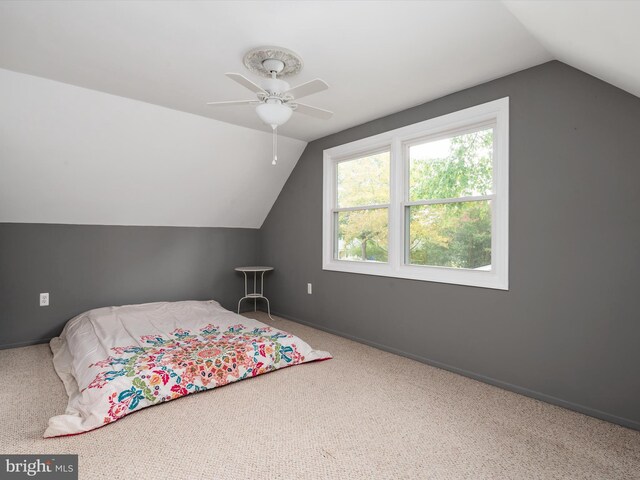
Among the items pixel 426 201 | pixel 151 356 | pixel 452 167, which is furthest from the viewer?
pixel 426 201

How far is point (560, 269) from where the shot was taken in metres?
2.36

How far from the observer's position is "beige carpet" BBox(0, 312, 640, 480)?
1.70 meters

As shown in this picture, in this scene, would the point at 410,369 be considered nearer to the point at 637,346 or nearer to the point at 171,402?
the point at 637,346

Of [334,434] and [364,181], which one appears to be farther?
[364,181]

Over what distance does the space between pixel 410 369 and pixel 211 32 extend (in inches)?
111

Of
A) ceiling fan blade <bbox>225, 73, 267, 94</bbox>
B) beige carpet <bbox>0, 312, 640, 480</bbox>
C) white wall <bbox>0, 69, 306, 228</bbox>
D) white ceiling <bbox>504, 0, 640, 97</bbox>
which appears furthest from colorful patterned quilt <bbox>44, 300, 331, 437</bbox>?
white ceiling <bbox>504, 0, 640, 97</bbox>

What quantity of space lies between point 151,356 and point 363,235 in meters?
2.28

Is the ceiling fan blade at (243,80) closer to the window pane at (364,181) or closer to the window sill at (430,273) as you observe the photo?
the window pane at (364,181)

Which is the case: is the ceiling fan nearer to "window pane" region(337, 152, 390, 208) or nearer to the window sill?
"window pane" region(337, 152, 390, 208)

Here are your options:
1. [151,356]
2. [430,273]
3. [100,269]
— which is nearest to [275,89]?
[430,273]

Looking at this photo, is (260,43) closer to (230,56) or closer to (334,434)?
(230,56)

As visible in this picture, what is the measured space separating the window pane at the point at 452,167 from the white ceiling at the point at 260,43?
420 millimetres

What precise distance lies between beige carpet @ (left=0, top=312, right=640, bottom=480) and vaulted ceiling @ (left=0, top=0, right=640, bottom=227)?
1.91 metres

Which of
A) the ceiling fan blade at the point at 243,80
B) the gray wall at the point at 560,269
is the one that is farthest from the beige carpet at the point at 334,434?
the ceiling fan blade at the point at 243,80
